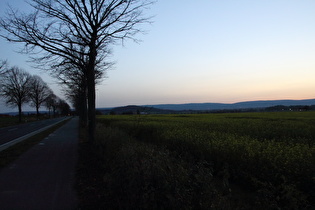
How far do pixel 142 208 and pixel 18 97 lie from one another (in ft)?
158

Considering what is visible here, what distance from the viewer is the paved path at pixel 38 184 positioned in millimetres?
4293

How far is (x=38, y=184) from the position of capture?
214 inches

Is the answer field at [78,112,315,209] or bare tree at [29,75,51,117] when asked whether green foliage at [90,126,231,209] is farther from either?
bare tree at [29,75,51,117]

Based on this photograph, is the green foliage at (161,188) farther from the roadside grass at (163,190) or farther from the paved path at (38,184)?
the paved path at (38,184)

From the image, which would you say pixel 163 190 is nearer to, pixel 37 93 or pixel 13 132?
pixel 13 132

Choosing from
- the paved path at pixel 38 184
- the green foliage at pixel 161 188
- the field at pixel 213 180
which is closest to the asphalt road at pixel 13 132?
the paved path at pixel 38 184

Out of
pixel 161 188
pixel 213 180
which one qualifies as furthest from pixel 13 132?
pixel 161 188

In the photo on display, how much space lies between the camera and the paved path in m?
4.29

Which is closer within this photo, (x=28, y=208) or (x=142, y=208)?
(x=142, y=208)

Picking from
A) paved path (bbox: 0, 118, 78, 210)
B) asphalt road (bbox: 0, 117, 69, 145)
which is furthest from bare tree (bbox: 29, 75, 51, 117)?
paved path (bbox: 0, 118, 78, 210)

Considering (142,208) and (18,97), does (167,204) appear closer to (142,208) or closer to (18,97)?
(142,208)

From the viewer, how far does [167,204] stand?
2.94 meters

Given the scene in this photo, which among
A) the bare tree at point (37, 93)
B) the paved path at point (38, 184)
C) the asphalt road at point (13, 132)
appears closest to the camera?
the paved path at point (38, 184)

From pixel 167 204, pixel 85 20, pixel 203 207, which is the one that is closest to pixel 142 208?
pixel 167 204
